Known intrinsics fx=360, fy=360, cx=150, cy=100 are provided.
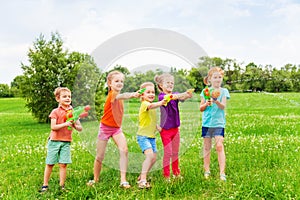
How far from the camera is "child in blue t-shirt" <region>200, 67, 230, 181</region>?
20.6 ft

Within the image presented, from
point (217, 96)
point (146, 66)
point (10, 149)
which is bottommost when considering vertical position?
point (10, 149)

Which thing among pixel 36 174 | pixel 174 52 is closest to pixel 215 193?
pixel 174 52

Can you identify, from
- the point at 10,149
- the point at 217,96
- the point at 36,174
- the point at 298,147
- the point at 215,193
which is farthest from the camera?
the point at 10,149

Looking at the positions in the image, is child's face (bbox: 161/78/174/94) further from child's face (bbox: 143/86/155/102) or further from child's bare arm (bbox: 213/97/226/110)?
child's bare arm (bbox: 213/97/226/110)

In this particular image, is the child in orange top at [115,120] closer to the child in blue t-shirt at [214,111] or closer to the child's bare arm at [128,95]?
the child's bare arm at [128,95]

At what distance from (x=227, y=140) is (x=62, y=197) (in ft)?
17.7

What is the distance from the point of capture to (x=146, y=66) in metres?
5.92

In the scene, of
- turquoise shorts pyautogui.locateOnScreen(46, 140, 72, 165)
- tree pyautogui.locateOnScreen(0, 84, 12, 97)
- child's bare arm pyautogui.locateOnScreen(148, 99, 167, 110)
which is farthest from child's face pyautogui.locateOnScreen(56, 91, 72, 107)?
tree pyautogui.locateOnScreen(0, 84, 12, 97)

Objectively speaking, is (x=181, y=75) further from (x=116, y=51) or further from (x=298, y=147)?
(x=298, y=147)

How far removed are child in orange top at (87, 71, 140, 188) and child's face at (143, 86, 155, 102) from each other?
0.31 meters

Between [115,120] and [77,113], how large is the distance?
0.65 m

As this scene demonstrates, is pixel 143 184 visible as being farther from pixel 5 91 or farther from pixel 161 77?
pixel 5 91

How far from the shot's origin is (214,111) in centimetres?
648

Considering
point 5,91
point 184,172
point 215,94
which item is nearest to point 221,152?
point 184,172
